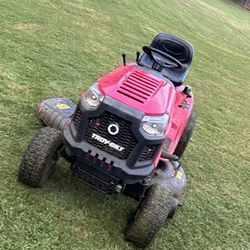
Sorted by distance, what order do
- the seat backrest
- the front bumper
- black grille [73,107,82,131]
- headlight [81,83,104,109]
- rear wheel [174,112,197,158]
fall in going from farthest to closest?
the seat backrest, rear wheel [174,112,197,158], black grille [73,107,82,131], headlight [81,83,104,109], the front bumper

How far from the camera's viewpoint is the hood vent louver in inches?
149

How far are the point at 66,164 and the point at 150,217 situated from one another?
1.21 metres

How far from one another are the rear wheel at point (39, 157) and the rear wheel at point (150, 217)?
2.80 ft

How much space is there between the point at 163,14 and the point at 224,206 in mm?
13560

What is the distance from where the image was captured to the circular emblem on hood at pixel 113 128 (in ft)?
11.8

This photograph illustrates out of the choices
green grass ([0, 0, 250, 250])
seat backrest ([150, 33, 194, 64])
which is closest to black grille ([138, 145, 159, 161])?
green grass ([0, 0, 250, 250])

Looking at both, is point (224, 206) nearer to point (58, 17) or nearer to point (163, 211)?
point (163, 211)

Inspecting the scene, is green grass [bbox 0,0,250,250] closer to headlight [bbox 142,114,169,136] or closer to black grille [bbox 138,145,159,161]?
black grille [bbox 138,145,159,161]

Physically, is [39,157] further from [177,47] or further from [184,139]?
[177,47]

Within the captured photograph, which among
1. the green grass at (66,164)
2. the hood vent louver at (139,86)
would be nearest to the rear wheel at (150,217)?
the green grass at (66,164)

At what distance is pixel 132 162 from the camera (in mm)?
3619

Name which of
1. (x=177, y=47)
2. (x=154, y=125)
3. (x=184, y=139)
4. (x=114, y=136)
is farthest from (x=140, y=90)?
(x=177, y=47)

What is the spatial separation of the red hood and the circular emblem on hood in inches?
7.9

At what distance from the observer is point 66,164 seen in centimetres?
455
